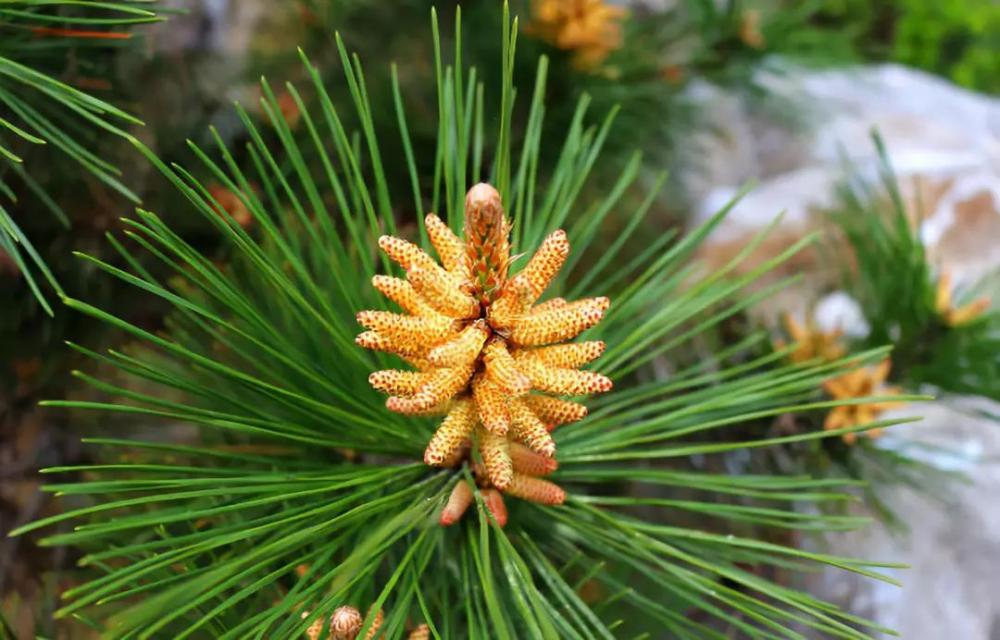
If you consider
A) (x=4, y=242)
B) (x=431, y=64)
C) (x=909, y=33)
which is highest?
(x=909, y=33)

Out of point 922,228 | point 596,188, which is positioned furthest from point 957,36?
point 596,188

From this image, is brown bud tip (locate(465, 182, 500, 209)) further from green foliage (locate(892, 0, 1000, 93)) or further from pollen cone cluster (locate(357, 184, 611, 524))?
green foliage (locate(892, 0, 1000, 93))

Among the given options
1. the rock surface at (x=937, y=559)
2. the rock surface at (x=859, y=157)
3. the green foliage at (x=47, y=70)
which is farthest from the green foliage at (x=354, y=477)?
the rock surface at (x=859, y=157)

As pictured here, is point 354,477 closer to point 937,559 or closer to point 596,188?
point 596,188

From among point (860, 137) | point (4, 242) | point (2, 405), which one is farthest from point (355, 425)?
point (860, 137)

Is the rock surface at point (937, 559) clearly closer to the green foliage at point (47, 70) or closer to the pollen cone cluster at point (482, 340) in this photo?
the pollen cone cluster at point (482, 340)

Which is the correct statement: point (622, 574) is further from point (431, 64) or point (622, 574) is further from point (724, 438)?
point (431, 64)
